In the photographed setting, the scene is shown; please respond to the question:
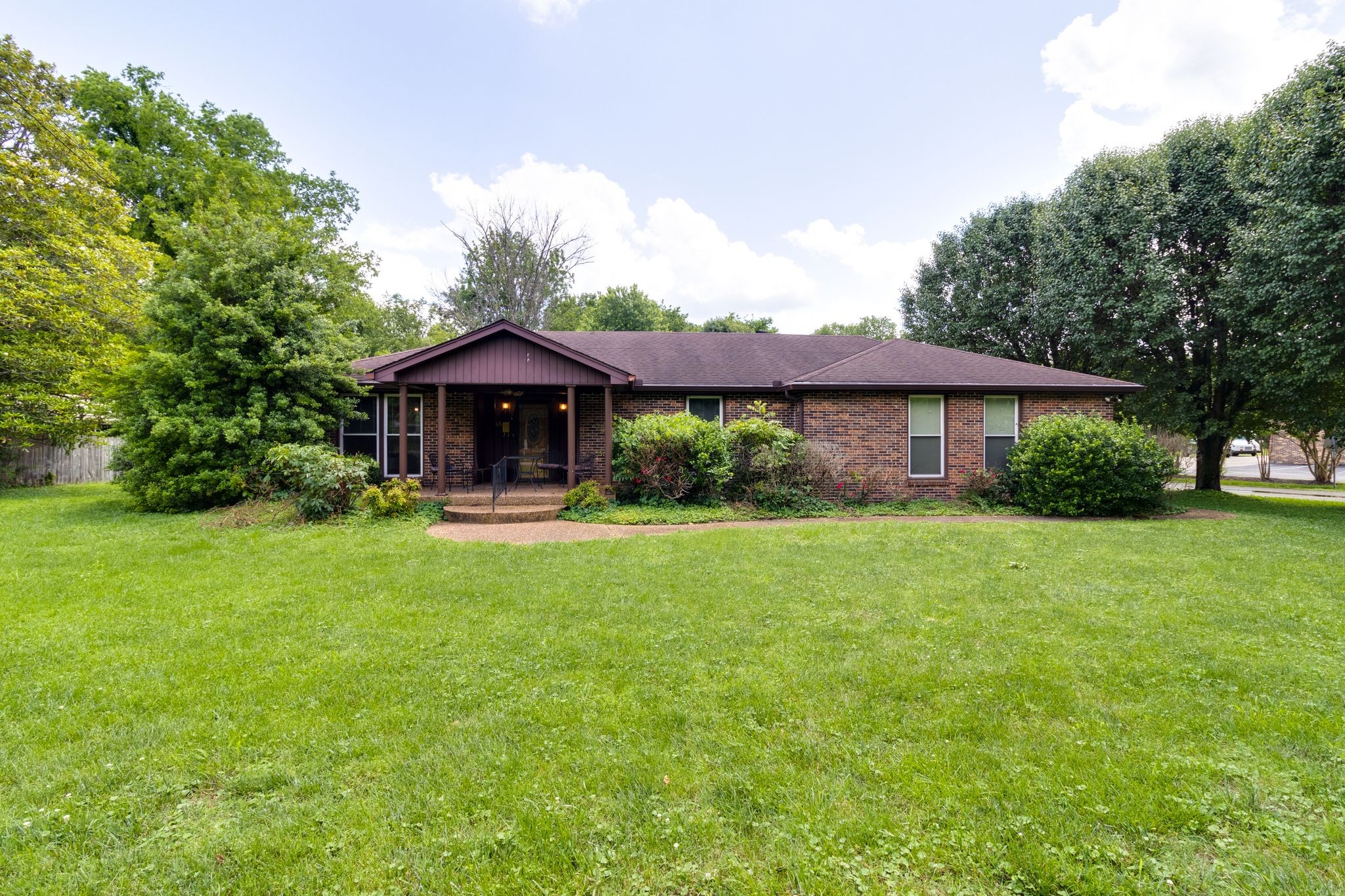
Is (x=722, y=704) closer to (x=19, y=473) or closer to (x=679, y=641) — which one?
(x=679, y=641)

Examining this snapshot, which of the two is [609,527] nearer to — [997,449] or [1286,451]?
[997,449]

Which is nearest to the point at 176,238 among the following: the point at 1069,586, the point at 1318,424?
the point at 1069,586

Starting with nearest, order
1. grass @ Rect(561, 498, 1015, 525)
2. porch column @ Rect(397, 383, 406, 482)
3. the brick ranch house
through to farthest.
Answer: grass @ Rect(561, 498, 1015, 525) → porch column @ Rect(397, 383, 406, 482) → the brick ranch house

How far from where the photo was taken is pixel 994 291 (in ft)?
63.6

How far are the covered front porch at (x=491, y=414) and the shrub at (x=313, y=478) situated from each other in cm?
133

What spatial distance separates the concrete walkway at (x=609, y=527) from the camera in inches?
322

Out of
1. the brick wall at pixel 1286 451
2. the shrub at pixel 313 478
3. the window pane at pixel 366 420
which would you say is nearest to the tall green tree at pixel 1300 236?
the shrub at pixel 313 478

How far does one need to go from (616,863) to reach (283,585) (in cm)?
504

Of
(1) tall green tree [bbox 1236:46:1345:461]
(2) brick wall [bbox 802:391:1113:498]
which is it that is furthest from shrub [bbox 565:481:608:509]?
(1) tall green tree [bbox 1236:46:1345:461]

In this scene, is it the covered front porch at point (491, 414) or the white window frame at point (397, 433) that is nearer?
the covered front porch at point (491, 414)

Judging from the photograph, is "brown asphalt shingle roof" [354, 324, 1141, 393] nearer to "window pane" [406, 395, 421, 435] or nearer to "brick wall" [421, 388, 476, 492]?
"window pane" [406, 395, 421, 435]

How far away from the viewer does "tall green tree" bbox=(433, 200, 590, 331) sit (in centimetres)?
2462

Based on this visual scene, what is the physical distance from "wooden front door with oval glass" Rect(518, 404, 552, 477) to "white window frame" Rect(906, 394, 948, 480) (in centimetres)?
831

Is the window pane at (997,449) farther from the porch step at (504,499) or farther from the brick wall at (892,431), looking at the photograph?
the porch step at (504,499)
